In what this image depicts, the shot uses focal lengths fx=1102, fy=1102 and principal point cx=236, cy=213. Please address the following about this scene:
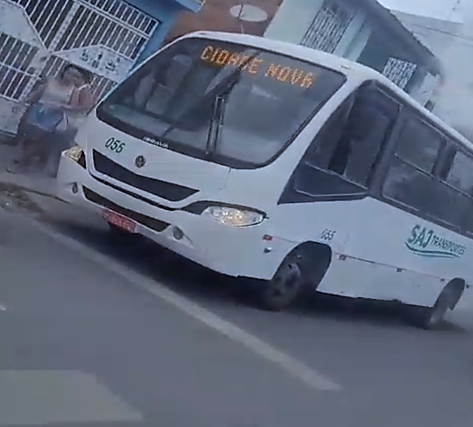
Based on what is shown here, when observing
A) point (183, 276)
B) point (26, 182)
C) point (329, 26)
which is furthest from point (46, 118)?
point (329, 26)

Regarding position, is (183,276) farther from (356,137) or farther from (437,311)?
(437,311)

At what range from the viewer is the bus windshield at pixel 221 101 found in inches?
373

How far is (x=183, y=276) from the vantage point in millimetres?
10672

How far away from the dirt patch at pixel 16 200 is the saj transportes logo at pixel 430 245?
13.3 ft

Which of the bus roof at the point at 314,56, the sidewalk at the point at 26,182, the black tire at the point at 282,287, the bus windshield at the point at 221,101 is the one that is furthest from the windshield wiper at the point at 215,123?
the sidewalk at the point at 26,182

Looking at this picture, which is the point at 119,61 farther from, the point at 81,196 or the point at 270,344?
the point at 270,344

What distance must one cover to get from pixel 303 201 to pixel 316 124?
68 cm

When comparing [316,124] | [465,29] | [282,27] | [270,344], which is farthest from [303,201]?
[465,29]

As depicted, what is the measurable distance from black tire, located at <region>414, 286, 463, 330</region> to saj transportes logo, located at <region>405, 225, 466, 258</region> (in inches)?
21.3

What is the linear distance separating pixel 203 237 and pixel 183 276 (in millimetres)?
1543

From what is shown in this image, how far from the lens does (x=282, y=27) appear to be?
2216cm

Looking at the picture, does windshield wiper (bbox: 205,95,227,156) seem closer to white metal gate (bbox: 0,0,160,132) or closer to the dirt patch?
the dirt patch

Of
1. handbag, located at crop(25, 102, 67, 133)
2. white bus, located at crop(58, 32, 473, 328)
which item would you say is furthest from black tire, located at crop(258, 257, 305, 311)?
handbag, located at crop(25, 102, 67, 133)

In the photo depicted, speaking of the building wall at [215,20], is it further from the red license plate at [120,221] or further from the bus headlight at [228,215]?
the bus headlight at [228,215]
